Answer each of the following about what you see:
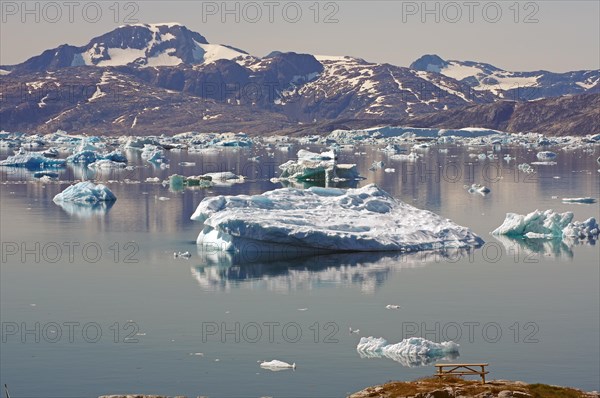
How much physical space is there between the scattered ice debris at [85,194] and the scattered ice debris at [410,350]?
3713 centimetres

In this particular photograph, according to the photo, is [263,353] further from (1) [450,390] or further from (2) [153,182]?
(2) [153,182]

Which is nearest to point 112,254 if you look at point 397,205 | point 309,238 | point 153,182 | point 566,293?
point 309,238

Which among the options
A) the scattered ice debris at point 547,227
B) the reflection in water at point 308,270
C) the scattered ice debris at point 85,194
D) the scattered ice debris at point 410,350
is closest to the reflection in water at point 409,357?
the scattered ice debris at point 410,350

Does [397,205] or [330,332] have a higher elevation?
[397,205]

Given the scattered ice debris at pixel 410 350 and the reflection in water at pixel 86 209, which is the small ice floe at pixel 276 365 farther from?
the reflection in water at pixel 86 209

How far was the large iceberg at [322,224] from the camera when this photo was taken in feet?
122

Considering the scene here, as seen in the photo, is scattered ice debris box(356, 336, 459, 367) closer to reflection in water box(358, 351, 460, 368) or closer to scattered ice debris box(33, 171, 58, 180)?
reflection in water box(358, 351, 460, 368)

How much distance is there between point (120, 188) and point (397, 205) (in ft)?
105

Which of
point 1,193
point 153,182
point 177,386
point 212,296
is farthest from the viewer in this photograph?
point 153,182

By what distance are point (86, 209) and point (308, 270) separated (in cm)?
2402

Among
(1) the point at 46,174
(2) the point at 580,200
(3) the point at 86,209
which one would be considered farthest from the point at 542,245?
(1) the point at 46,174

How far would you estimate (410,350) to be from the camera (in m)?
23.2

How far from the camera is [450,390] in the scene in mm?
16031

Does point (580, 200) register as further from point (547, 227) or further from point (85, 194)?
point (85, 194)
